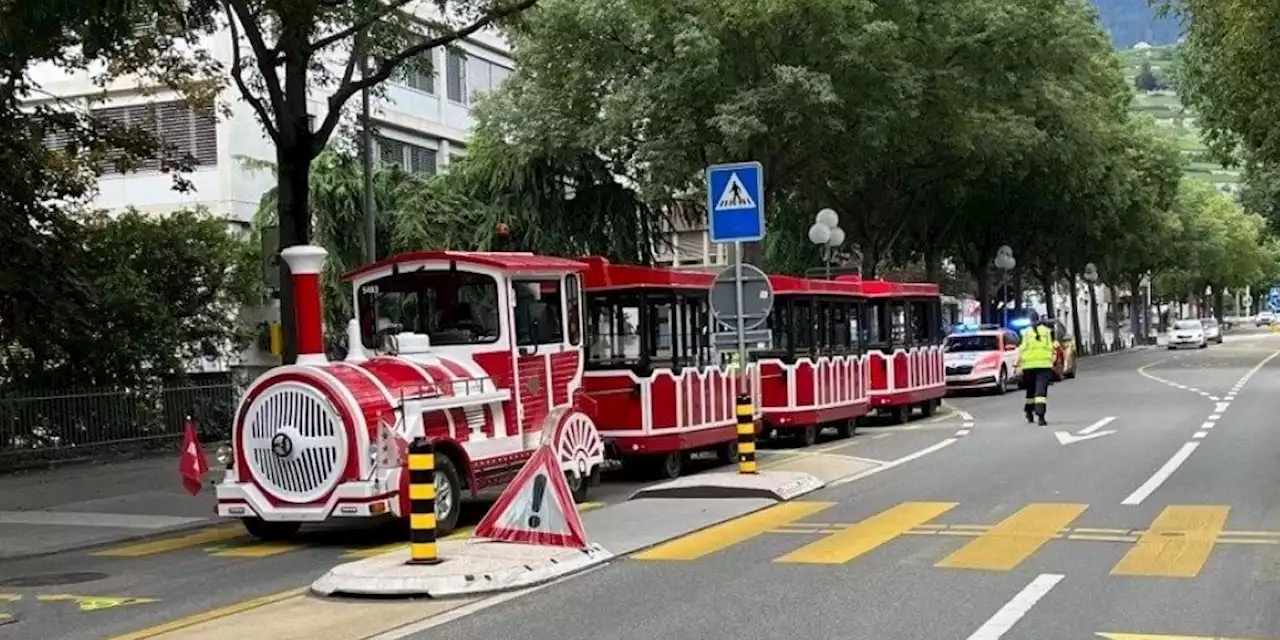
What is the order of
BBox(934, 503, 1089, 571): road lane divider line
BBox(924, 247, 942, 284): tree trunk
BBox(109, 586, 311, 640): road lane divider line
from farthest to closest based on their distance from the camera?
BBox(924, 247, 942, 284): tree trunk < BBox(934, 503, 1089, 571): road lane divider line < BBox(109, 586, 311, 640): road lane divider line

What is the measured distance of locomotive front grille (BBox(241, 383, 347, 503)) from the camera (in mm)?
12250

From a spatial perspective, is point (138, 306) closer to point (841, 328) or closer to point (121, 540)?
point (121, 540)

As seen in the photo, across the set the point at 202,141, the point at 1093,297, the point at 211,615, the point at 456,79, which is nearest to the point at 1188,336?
the point at 1093,297

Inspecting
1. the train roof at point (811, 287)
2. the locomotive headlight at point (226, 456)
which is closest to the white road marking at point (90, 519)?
the locomotive headlight at point (226, 456)

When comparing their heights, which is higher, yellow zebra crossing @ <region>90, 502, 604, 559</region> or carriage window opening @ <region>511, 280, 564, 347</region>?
carriage window opening @ <region>511, 280, 564, 347</region>

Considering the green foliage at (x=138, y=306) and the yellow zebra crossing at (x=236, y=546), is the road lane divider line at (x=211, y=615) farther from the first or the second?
the green foliage at (x=138, y=306)

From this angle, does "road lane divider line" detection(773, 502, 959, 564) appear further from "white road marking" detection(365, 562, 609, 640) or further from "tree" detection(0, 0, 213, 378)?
"tree" detection(0, 0, 213, 378)

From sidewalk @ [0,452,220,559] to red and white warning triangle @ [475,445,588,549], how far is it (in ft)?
16.5

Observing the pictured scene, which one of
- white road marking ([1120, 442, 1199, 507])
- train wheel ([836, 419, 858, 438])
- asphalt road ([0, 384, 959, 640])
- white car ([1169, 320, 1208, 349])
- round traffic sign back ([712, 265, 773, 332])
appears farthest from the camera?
white car ([1169, 320, 1208, 349])

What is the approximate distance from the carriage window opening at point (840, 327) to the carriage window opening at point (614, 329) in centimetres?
768

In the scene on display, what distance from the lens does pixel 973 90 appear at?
31312 millimetres

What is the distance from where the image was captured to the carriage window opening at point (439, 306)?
14.4 meters

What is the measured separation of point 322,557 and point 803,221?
34.5 metres

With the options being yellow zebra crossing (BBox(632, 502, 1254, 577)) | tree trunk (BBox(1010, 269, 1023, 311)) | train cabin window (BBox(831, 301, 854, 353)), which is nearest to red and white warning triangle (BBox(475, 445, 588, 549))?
yellow zebra crossing (BBox(632, 502, 1254, 577))
